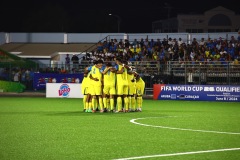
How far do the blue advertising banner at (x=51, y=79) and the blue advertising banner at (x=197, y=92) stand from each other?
6548mm

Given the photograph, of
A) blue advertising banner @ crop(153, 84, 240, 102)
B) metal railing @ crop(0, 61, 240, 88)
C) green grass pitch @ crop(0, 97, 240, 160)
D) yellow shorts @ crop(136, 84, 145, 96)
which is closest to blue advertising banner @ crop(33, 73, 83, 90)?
metal railing @ crop(0, 61, 240, 88)

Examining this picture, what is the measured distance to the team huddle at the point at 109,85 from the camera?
2467 centimetres

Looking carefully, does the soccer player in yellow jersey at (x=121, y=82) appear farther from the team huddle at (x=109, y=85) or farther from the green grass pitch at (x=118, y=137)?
the green grass pitch at (x=118, y=137)

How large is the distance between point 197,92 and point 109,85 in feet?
41.8

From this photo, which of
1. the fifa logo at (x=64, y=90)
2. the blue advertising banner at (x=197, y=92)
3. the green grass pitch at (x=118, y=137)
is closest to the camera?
the green grass pitch at (x=118, y=137)

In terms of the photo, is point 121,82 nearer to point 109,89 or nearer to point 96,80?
point 109,89

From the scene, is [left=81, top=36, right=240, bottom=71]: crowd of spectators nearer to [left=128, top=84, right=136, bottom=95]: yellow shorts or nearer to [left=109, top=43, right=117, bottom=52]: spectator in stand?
[left=109, top=43, right=117, bottom=52]: spectator in stand

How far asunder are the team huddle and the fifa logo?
13.2 meters

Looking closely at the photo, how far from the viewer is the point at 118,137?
1606 cm

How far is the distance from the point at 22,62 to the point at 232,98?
64.4 feet

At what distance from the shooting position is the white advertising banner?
38562 mm

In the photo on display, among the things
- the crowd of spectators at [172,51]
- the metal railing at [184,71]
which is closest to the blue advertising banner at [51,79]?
the metal railing at [184,71]

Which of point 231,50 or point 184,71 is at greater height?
point 231,50

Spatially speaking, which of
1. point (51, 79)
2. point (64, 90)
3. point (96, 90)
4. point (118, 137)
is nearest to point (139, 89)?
point (96, 90)
